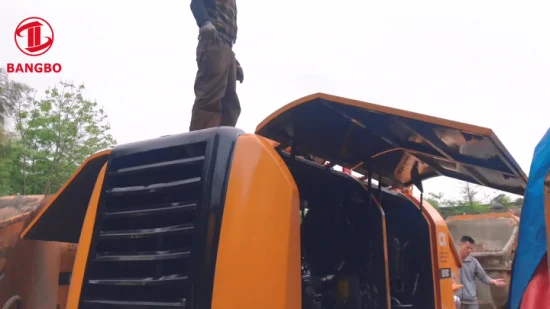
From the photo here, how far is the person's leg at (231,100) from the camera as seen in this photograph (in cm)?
453

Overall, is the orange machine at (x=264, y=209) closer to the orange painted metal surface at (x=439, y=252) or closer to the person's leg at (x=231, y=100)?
the orange painted metal surface at (x=439, y=252)

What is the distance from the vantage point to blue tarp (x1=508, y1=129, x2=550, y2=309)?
2102 millimetres

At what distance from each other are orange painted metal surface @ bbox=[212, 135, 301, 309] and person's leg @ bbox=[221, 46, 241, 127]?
2.12 m

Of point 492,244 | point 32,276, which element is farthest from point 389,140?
point 492,244

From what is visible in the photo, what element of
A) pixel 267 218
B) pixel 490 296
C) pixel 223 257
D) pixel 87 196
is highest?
pixel 87 196

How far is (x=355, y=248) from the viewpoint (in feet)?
12.1

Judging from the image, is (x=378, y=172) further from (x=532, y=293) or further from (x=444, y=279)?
→ (x=532, y=293)

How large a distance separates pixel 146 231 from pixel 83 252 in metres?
0.47

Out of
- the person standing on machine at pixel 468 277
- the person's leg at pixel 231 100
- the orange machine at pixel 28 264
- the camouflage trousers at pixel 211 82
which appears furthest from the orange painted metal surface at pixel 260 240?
the person standing on machine at pixel 468 277

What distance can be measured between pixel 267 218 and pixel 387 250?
1720 mm

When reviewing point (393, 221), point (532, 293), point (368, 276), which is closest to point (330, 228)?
point (368, 276)

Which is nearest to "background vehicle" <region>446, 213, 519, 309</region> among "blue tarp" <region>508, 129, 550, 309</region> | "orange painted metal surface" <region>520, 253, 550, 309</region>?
"blue tarp" <region>508, 129, 550, 309</region>

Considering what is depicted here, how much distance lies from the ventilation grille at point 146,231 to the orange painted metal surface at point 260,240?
193mm

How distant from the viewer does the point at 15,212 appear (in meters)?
3.47
